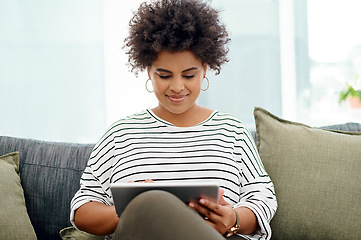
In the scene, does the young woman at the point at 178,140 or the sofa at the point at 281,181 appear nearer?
the young woman at the point at 178,140

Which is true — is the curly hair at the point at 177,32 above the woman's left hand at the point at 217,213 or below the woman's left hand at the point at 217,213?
above

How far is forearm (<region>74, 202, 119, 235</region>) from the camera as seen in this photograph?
1.39 meters

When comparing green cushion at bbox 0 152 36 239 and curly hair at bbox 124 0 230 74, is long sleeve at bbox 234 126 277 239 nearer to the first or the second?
curly hair at bbox 124 0 230 74

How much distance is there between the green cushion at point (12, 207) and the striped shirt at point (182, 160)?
0.89ft

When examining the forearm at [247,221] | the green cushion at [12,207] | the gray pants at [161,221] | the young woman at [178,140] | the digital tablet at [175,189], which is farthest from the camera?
the green cushion at [12,207]

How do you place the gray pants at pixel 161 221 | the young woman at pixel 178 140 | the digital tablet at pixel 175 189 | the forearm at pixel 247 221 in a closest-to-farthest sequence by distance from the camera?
the gray pants at pixel 161 221
the digital tablet at pixel 175 189
the forearm at pixel 247 221
the young woman at pixel 178 140

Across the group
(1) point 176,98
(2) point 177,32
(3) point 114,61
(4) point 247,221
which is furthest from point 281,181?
(3) point 114,61

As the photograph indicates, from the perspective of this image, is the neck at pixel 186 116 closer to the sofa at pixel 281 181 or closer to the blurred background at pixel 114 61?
the sofa at pixel 281 181

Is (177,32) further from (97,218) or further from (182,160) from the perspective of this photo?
(97,218)

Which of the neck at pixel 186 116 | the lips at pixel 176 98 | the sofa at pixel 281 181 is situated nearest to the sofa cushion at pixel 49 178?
the sofa at pixel 281 181

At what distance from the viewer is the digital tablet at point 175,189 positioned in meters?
1.14

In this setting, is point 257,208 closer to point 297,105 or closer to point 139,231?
point 139,231

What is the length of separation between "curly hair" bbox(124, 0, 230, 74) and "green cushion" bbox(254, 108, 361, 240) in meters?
0.41

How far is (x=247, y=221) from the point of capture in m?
1.38
